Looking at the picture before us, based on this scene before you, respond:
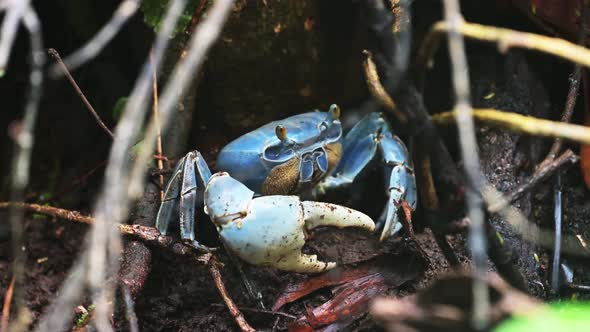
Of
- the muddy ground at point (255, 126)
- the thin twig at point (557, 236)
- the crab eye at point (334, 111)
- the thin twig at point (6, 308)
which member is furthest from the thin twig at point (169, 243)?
the thin twig at point (557, 236)

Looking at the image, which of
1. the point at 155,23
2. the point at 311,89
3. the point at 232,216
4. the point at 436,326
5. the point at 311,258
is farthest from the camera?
the point at 311,89

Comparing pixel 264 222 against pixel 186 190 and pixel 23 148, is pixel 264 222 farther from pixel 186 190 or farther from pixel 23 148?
pixel 23 148

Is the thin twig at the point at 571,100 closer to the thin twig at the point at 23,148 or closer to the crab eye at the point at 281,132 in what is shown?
the crab eye at the point at 281,132

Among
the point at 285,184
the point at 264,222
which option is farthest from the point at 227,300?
the point at 285,184

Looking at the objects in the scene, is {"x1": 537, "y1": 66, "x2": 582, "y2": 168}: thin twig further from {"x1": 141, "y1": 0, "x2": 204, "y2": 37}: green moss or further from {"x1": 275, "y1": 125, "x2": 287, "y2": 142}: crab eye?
{"x1": 141, "y1": 0, "x2": 204, "y2": 37}: green moss

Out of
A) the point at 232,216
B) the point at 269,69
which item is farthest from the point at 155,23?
the point at 232,216

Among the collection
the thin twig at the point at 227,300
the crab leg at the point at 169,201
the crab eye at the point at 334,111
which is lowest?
the thin twig at the point at 227,300

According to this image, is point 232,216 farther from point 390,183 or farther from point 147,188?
point 390,183
